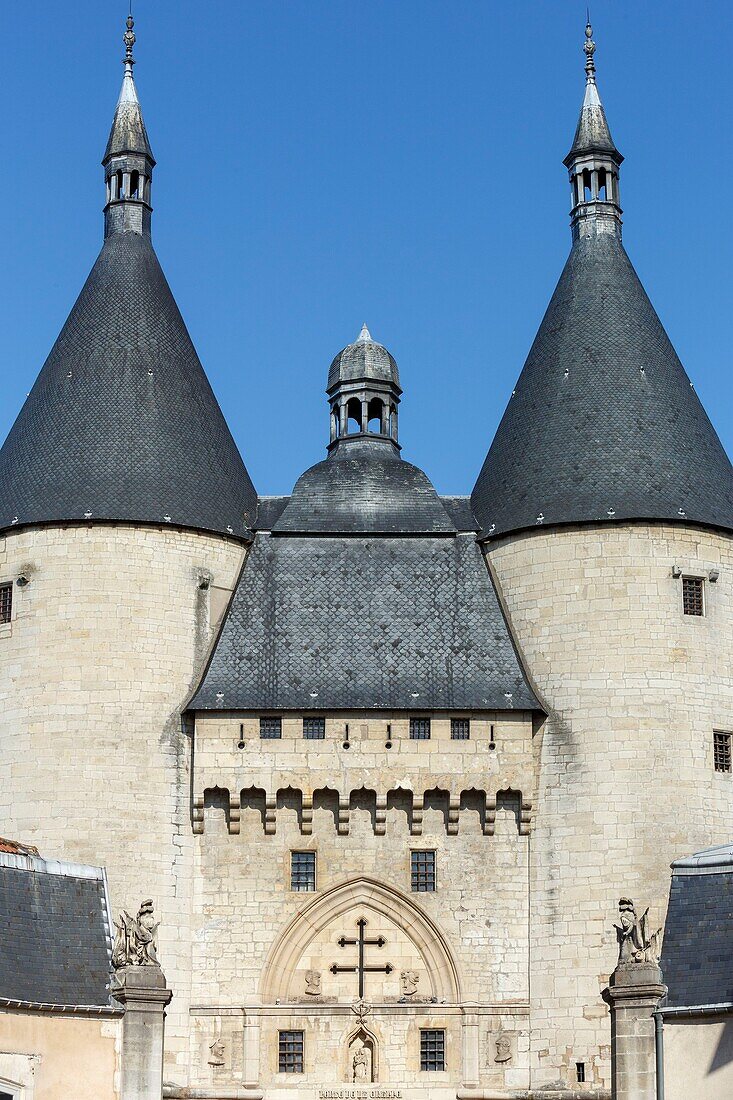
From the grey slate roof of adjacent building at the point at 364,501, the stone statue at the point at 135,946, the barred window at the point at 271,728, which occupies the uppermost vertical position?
the grey slate roof of adjacent building at the point at 364,501

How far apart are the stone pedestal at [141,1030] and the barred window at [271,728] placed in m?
10.1

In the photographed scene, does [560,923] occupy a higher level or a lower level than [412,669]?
lower

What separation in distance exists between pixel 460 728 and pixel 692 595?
18.4 ft

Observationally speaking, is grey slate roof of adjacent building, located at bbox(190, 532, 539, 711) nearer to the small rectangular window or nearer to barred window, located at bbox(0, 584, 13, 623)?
the small rectangular window

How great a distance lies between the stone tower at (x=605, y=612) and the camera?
4119 cm

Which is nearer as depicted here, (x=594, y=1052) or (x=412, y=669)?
(x=594, y=1052)

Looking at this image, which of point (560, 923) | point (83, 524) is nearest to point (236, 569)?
point (83, 524)

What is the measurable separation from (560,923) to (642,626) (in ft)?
20.7

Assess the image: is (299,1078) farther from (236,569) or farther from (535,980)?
(236,569)

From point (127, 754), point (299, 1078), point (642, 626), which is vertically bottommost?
point (299, 1078)

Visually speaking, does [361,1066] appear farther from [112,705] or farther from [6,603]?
[6,603]

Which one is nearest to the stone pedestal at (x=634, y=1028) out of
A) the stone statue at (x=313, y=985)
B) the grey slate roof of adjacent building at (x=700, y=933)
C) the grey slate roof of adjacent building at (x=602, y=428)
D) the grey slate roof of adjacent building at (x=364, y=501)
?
the grey slate roof of adjacent building at (x=700, y=933)

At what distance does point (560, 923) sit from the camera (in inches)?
1631

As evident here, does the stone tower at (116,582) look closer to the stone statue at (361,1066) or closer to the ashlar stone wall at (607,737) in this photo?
the stone statue at (361,1066)
